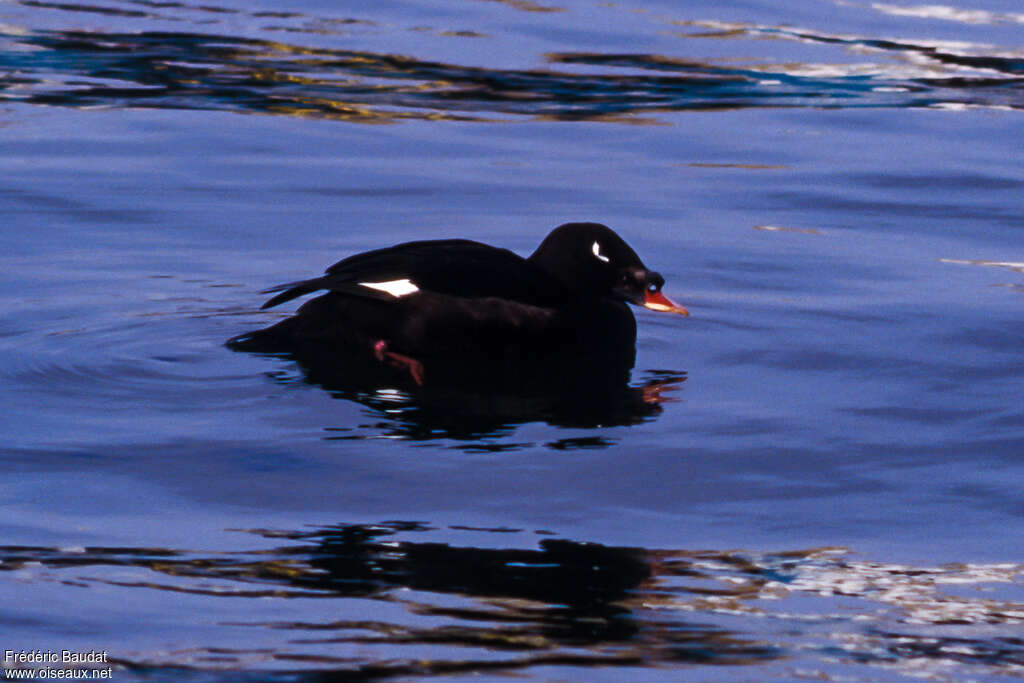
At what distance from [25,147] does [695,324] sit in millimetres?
5438

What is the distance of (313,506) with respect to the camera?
4910 mm

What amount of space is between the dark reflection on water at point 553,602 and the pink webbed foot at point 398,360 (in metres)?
1.88

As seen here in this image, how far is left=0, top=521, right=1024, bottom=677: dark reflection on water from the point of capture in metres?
3.79

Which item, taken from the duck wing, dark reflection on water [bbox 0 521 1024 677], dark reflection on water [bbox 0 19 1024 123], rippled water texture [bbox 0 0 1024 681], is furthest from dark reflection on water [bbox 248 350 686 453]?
dark reflection on water [bbox 0 19 1024 123]

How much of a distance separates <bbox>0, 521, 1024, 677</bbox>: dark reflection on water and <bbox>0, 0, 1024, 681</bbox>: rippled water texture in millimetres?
13

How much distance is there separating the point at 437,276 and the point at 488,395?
553mm

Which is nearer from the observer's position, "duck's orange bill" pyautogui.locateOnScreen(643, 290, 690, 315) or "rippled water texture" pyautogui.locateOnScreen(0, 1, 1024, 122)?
"duck's orange bill" pyautogui.locateOnScreen(643, 290, 690, 315)

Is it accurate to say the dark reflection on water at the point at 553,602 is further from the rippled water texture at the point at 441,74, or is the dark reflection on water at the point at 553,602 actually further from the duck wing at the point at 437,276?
the rippled water texture at the point at 441,74

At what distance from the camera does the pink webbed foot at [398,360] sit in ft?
21.6

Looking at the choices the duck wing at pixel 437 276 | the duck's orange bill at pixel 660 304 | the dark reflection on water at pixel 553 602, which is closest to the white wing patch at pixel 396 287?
the duck wing at pixel 437 276

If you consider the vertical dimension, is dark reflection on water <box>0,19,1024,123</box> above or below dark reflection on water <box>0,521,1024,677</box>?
above

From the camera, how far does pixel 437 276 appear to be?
6570 millimetres

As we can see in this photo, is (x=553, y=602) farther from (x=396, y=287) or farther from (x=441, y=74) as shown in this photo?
(x=441, y=74)

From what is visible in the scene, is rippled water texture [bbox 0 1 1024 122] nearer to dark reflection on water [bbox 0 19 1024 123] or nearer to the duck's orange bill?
dark reflection on water [bbox 0 19 1024 123]
